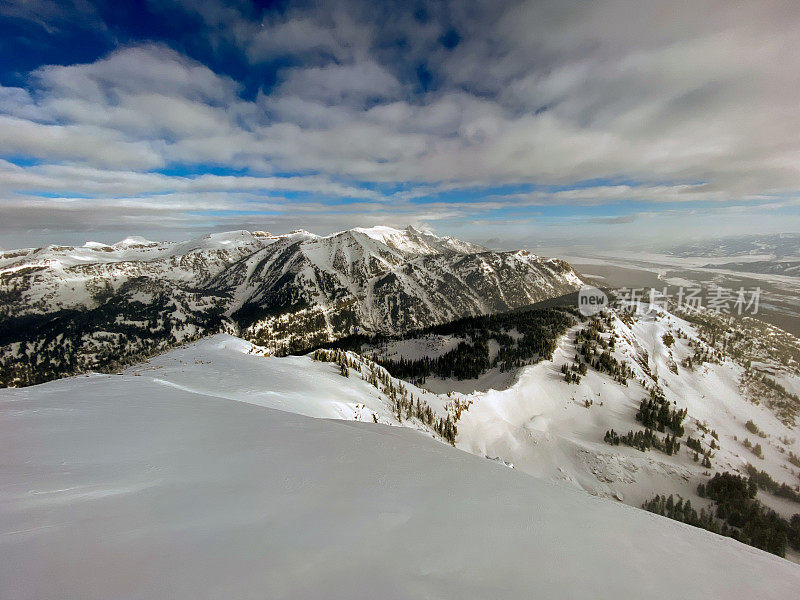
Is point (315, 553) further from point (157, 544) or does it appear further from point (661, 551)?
point (661, 551)

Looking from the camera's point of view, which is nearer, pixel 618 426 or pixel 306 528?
pixel 306 528

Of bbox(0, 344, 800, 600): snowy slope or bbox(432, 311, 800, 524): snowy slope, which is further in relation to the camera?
bbox(432, 311, 800, 524): snowy slope

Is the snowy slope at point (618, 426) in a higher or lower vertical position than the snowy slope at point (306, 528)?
lower

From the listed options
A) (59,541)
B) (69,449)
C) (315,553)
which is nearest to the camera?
(59,541)

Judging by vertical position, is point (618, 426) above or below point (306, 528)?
below

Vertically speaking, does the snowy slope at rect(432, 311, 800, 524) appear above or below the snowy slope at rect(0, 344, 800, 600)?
below

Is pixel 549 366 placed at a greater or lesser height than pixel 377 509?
lesser

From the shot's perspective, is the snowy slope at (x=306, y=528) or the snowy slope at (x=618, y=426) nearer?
the snowy slope at (x=306, y=528)

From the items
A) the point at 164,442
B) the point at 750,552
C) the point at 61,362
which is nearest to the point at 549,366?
the point at 750,552
